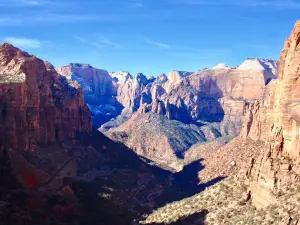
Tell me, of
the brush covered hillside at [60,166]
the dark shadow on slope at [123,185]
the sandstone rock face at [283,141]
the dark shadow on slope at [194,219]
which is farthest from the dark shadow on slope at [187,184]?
the sandstone rock face at [283,141]

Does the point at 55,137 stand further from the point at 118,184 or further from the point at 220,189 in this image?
the point at 220,189

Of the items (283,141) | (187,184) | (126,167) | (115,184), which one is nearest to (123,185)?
(115,184)

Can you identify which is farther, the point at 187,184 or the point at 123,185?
the point at 187,184

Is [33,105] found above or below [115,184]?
above

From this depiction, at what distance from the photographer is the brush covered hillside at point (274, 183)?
52.5 metres

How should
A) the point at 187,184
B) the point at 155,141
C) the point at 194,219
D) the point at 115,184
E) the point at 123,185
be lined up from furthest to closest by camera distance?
the point at 155,141, the point at 187,184, the point at 123,185, the point at 115,184, the point at 194,219

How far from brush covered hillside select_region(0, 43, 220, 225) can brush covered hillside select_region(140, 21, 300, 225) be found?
17.3 m

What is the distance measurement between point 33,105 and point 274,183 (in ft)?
201

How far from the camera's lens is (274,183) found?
54.8m

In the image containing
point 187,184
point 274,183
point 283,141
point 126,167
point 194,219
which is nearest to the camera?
point 274,183

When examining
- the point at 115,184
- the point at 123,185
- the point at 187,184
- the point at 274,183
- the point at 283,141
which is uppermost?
the point at 283,141

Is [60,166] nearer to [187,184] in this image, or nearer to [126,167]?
[126,167]

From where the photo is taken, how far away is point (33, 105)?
102312mm

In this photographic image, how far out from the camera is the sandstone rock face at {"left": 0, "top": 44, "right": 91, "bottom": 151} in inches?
3430
